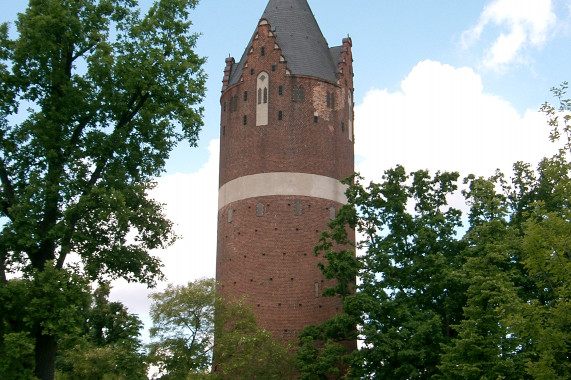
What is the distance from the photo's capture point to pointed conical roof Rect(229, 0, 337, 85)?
127 feet

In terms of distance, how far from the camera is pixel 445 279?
2625 centimetres

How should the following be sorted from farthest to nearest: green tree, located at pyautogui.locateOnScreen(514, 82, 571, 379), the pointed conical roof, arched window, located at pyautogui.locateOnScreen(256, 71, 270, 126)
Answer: the pointed conical roof, arched window, located at pyautogui.locateOnScreen(256, 71, 270, 126), green tree, located at pyautogui.locateOnScreen(514, 82, 571, 379)

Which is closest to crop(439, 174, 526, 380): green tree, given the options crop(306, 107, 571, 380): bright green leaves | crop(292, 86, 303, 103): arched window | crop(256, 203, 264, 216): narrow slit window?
crop(306, 107, 571, 380): bright green leaves

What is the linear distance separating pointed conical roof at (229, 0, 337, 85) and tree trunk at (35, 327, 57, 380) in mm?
22488

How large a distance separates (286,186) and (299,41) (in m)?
8.56

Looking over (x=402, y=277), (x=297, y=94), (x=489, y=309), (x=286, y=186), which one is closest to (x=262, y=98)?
(x=297, y=94)

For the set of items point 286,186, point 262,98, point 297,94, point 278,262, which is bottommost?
point 278,262

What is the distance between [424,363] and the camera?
26266 millimetres

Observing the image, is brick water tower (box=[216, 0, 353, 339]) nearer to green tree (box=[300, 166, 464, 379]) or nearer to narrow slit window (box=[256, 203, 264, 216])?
narrow slit window (box=[256, 203, 264, 216])

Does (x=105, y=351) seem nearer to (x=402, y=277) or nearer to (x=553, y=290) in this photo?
(x=402, y=277)

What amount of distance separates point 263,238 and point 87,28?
17.6 m

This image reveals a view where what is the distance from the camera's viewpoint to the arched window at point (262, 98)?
1471 inches

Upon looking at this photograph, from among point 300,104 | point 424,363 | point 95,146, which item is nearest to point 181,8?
point 95,146

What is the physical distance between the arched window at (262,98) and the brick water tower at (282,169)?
0.17 feet
